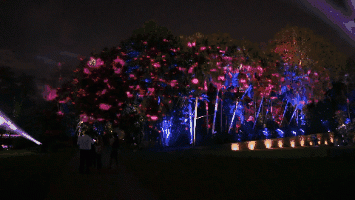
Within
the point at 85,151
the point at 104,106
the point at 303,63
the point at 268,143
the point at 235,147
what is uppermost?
the point at 303,63

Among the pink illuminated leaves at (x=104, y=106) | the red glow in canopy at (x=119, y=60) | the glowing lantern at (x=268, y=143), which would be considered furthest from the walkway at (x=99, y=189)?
the glowing lantern at (x=268, y=143)

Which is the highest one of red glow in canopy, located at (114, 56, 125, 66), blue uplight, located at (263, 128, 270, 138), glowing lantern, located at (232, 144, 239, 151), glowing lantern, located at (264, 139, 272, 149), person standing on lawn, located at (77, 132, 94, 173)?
red glow in canopy, located at (114, 56, 125, 66)

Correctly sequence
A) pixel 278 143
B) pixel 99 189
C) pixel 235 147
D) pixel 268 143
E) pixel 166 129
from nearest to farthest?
1. pixel 99 189
2. pixel 235 147
3. pixel 166 129
4. pixel 268 143
5. pixel 278 143

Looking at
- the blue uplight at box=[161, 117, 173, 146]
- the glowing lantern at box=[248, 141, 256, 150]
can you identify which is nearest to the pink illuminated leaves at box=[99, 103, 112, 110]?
the blue uplight at box=[161, 117, 173, 146]

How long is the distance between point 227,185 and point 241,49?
21250mm

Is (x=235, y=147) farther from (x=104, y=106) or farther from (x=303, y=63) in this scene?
(x=303, y=63)

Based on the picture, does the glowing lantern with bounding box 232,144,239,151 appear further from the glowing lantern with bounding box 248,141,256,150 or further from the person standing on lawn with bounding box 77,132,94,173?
the person standing on lawn with bounding box 77,132,94,173

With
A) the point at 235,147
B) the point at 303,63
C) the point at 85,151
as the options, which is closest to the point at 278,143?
the point at 235,147

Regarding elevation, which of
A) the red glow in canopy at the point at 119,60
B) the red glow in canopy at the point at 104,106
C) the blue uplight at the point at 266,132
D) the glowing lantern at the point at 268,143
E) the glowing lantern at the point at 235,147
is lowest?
the glowing lantern at the point at 235,147

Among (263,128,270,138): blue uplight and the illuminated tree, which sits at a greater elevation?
the illuminated tree

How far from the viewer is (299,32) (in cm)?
3466

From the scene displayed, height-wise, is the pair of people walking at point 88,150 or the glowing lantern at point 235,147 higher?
the glowing lantern at point 235,147

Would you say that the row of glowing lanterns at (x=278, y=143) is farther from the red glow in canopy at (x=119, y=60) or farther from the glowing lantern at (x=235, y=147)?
the red glow in canopy at (x=119, y=60)

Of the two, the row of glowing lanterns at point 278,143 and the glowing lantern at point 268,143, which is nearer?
the row of glowing lanterns at point 278,143
